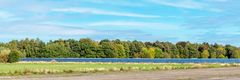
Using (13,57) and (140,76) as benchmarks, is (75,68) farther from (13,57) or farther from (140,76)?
(13,57)

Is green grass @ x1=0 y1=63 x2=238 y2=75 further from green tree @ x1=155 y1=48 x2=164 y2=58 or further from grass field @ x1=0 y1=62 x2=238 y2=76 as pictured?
green tree @ x1=155 y1=48 x2=164 y2=58

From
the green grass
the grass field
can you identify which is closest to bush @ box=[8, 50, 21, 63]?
the grass field

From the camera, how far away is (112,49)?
172 m

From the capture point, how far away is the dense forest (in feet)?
538

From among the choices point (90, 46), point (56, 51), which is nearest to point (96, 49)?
point (90, 46)

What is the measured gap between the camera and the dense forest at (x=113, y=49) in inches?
6454

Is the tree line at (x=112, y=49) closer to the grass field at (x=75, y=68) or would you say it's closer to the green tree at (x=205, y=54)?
the green tree at (x=205, y=54)

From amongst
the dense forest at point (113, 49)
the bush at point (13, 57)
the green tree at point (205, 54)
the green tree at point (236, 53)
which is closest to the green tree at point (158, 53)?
the dense forest at point (113, 49)

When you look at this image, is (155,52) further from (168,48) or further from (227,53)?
(227,53)

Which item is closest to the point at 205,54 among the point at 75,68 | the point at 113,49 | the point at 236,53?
the point at 236,53

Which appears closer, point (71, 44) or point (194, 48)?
point (71, 44)

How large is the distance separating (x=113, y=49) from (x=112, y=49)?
13.1 inches

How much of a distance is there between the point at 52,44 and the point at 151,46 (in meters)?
41.0

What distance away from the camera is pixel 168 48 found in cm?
18812
